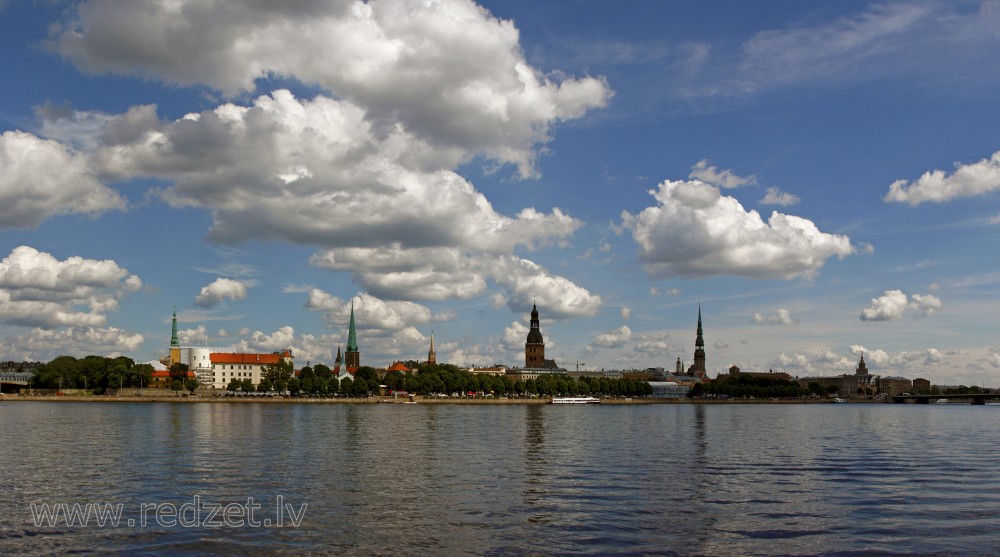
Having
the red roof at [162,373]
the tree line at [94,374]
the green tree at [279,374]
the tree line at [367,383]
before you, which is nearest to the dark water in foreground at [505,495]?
the tree line at [367,383]

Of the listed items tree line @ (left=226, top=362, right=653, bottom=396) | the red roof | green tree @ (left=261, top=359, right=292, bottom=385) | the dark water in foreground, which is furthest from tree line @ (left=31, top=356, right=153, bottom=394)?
the dark water in foreground

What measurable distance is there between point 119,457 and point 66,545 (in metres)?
21.9

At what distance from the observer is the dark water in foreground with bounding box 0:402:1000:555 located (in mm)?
21953

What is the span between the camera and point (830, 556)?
819 inches

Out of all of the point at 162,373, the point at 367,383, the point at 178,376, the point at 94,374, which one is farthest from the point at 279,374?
the point at 94,374

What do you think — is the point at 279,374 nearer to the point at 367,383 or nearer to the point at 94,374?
the point at 367,383

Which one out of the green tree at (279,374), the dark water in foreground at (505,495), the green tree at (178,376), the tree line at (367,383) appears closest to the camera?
the dark water in foreground at (505,495)

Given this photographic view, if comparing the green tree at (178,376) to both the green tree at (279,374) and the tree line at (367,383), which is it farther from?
the green tree at (279,374)

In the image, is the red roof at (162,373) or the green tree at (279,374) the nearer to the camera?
the green tree at (279,374)

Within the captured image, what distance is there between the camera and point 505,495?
29719mm

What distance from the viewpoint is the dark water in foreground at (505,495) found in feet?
72.0

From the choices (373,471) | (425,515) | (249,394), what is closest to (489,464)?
(373,471)

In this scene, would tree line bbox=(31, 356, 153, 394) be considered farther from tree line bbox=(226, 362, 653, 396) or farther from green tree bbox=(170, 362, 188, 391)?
tree line bbox=(226, 362, 653, 396)

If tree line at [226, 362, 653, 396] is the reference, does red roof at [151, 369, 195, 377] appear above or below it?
above
